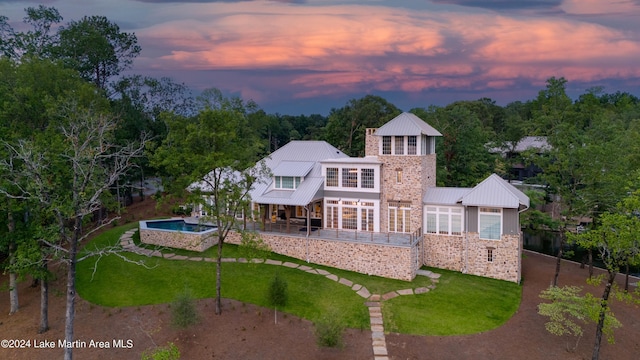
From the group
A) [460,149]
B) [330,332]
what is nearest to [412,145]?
[460,149]

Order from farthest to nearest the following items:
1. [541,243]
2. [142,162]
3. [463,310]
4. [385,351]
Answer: [142,162] → [541,243] → [463,310] → [385,351]

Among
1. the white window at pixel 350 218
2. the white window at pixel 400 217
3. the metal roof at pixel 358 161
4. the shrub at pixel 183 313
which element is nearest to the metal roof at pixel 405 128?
the metal roof at pixel 358 161

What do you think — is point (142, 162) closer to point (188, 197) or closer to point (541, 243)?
point (188, 197)

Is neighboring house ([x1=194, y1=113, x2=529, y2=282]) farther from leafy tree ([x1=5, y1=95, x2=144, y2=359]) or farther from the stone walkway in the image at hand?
leafy tree ([x1=5, y1=95, x2=144, y2=359])

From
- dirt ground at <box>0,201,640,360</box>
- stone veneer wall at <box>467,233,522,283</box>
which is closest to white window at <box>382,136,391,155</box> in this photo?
stone veneer wall at <box>467,233,522,283</box>

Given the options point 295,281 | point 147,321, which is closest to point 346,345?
point 295,281

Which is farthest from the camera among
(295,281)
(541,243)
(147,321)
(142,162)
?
(142,162)
